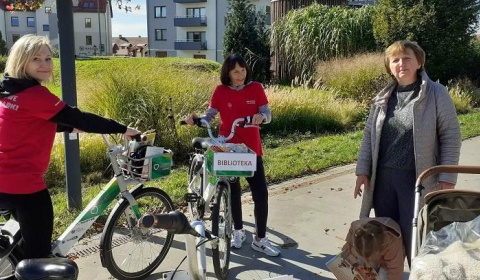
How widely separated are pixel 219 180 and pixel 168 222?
7.23ft

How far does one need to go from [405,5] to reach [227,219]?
13771 millimetres

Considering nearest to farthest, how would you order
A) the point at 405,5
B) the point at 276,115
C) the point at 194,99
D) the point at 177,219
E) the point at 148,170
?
1. the point at 177,219
2. the point at 148,170
3. the point at 194,99
4. the point at 276,115
5. the point at 405,5

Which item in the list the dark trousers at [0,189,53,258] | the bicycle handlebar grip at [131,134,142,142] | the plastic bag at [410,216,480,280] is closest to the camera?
the plastic bag at [410,216,480,280]

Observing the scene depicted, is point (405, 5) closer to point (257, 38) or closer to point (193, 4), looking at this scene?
point (257, 38)

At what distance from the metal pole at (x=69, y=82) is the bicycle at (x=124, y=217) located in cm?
123

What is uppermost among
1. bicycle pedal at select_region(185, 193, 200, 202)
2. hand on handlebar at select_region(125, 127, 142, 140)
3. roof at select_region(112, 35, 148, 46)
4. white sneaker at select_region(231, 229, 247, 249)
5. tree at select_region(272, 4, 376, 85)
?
roof at select_region(112, 35, 148, 46)

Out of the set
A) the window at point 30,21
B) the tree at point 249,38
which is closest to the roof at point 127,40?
the window at point 30,21

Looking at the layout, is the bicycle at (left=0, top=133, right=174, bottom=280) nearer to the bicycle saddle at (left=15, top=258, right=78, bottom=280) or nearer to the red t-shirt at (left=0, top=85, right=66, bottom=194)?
the red t-shirt at (left=0, top=85, right=66, bottom=194)

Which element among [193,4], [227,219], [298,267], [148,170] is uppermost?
[193,4]

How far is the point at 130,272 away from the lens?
3.90 m

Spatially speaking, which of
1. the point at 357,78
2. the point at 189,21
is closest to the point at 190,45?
the point at 189,21

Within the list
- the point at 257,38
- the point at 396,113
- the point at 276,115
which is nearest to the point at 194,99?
the point at 276,115

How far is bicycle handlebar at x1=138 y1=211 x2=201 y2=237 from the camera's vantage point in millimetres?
1598

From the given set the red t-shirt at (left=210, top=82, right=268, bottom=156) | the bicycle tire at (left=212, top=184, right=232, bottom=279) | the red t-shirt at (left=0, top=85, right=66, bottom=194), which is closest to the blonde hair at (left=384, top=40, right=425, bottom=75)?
the red t-shirt at (left=210, top=82, right=268, bottom=156)
